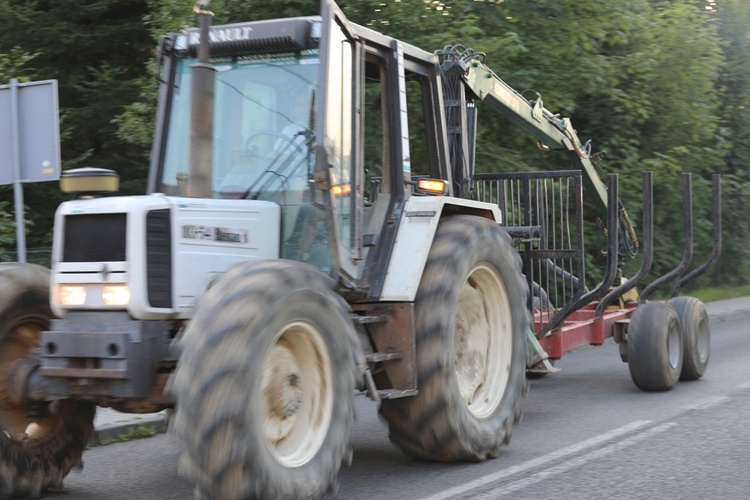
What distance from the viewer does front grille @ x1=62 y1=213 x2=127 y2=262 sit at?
5.21 metres

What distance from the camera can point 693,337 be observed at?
32.7ft

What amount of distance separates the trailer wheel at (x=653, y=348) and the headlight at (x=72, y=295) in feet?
18.6

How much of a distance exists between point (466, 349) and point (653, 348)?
3.12m

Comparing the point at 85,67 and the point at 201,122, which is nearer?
the point at 201,122

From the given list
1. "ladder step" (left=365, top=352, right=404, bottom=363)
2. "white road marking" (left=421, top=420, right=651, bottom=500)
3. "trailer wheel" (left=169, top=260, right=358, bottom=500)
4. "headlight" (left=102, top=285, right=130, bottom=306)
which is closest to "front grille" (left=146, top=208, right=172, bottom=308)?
"headlight" (left=102, top=285, right=130, bottom=306)

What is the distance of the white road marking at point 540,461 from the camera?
5789 millimetres

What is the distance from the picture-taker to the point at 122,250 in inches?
204

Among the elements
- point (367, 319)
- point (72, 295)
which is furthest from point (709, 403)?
point (72, 295)

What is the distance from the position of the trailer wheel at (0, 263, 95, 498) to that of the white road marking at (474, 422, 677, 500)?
2.37 metres

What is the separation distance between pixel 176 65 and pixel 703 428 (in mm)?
4590

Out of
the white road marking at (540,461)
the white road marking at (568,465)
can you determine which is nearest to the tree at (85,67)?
the white road marking at (540,461)

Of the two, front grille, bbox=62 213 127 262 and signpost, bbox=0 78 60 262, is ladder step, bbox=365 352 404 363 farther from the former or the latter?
signpost, bbox=0 78 60 262

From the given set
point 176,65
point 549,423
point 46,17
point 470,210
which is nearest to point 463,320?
point 470,210

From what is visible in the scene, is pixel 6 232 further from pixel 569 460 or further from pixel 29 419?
pixel 569 460
